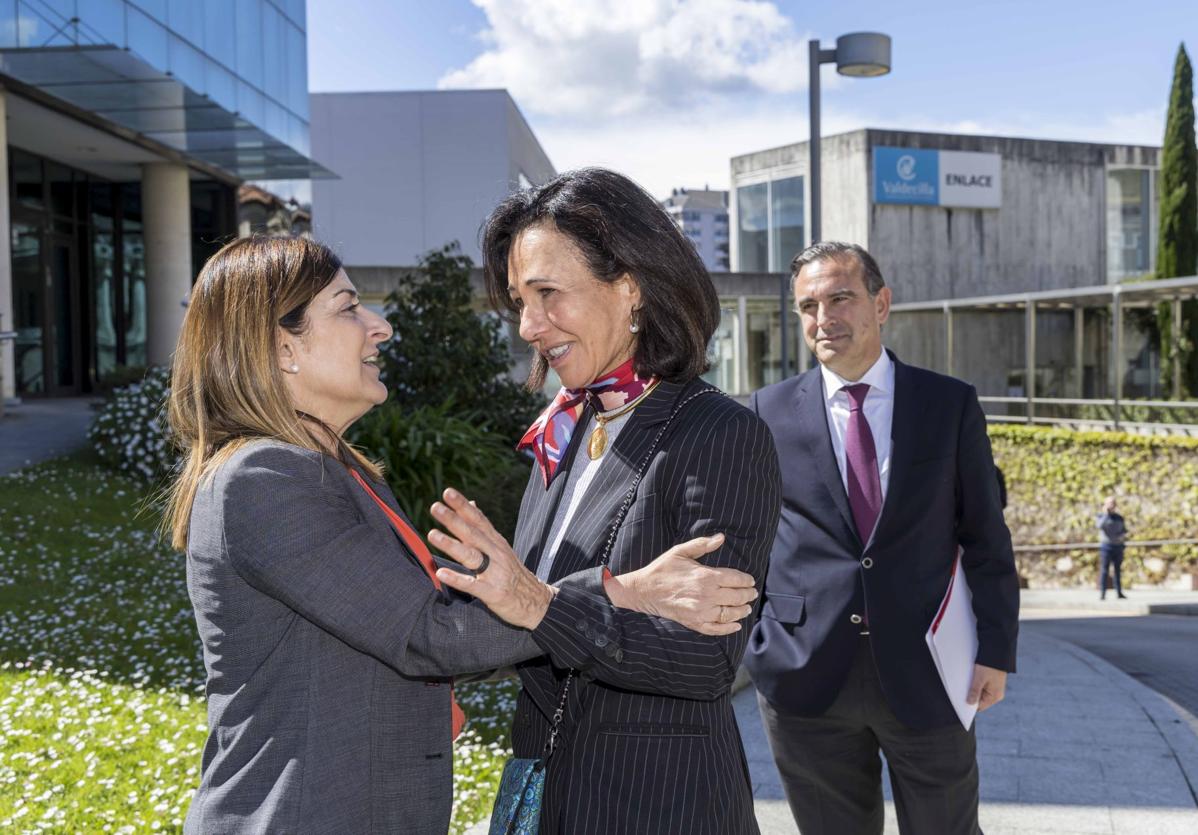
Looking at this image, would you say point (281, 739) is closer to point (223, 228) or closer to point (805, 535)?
point (805, 535)

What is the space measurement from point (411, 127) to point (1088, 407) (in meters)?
23.2

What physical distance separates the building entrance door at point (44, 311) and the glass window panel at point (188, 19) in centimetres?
489

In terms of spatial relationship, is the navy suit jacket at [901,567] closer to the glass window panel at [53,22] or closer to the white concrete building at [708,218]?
the glass window panel at [53,22]

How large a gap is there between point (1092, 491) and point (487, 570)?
22.1 meters

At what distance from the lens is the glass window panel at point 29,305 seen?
66.3ft

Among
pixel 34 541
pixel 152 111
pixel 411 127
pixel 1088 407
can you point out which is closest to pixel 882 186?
pixel 1088 407

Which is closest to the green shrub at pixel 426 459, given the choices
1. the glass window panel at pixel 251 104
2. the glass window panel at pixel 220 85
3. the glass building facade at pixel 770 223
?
the glass window panel at pixel 220 85

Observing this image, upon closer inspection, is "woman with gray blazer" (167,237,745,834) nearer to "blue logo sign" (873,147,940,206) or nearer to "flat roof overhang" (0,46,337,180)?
"flat roof overhang" (0,46,337,180)

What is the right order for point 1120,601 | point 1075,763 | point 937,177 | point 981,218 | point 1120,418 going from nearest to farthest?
1. point 1075,763
2. point 1120,601
3. point 1120,418
4. point 937,177
5. point 981,218

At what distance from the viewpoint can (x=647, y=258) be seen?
7.09 ft

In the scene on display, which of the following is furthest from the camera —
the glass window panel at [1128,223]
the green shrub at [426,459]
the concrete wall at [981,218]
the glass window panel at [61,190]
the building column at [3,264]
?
the glass window panel at [1128,223]

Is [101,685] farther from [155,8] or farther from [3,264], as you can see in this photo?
[155,8]

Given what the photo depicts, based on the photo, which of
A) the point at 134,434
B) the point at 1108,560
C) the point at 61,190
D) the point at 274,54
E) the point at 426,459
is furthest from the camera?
the point at 274,54

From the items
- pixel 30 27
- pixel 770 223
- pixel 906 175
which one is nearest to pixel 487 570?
pixel 30 27
